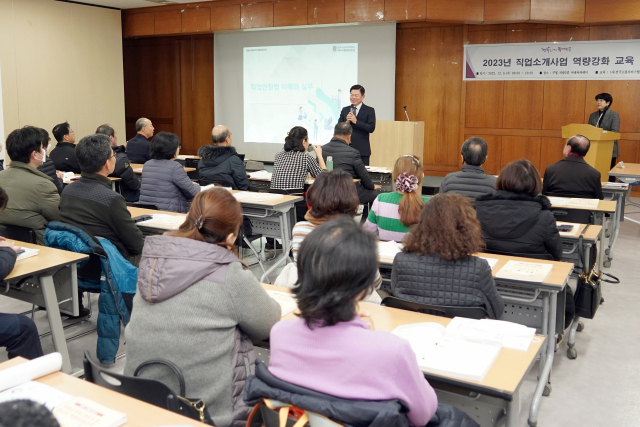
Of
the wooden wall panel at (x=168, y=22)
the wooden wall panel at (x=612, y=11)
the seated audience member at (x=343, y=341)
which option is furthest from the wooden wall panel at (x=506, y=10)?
the seated audience member at (x=343, y=341)

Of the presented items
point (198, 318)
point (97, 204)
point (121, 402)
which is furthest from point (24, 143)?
point (121, 402)

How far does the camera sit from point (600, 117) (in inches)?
326

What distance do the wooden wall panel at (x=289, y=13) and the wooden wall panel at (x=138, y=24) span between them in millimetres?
2511

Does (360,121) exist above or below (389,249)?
above

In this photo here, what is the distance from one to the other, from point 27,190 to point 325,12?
6.55 meters

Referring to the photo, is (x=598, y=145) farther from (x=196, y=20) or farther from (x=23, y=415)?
(x=23, y=415)

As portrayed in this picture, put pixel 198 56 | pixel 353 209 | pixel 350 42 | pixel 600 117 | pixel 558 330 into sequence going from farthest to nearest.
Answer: pixel 198 56, pixel 350 42, pixel 600 117, pixel 558 330, pixel 353 209

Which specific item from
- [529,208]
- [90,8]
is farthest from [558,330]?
[90,8]

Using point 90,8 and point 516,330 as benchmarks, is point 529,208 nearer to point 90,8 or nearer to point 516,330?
point 516,330

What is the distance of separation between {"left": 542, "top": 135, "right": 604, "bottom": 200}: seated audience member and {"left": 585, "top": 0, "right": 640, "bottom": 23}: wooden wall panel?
3.92 metres

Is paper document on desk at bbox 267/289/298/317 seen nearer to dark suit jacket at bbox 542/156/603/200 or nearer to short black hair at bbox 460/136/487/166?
short black hair at bbox 460/136/487/166

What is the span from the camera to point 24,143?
12.2 ft

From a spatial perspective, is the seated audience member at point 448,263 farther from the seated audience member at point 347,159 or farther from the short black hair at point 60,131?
the short black hair at point 60,131

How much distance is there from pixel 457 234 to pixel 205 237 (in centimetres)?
103
